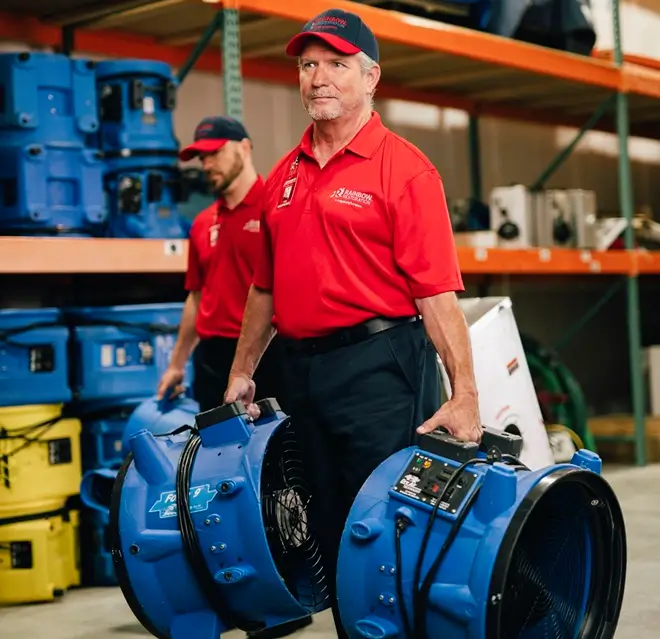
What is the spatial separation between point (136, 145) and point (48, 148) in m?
0.47

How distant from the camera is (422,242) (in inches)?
128

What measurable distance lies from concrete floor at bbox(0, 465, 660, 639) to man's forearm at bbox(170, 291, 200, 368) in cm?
102

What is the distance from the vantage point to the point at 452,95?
30.3 ft

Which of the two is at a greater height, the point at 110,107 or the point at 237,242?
the point at 110,107

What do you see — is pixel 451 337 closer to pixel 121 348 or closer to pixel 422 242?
pixel 422 242

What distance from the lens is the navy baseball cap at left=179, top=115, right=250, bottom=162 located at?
5.16 meters

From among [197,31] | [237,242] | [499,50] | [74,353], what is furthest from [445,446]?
[499,50]

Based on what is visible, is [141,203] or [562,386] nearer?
[141,203]

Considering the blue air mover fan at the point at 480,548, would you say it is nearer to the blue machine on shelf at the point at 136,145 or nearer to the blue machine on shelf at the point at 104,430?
the blue machine on shelf at the point at 104,430

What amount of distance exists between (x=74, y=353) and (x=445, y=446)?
2851 millimetres

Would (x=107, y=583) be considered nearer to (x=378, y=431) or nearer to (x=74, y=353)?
(x=74, y=353)

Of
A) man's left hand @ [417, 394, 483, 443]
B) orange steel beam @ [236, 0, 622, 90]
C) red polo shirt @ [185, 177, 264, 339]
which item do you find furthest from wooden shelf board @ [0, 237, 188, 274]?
man's left hand @ [417, 394, 483, 443]

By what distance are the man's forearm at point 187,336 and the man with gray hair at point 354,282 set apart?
177 cm

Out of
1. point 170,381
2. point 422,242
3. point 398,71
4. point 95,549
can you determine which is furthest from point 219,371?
point 398,71
